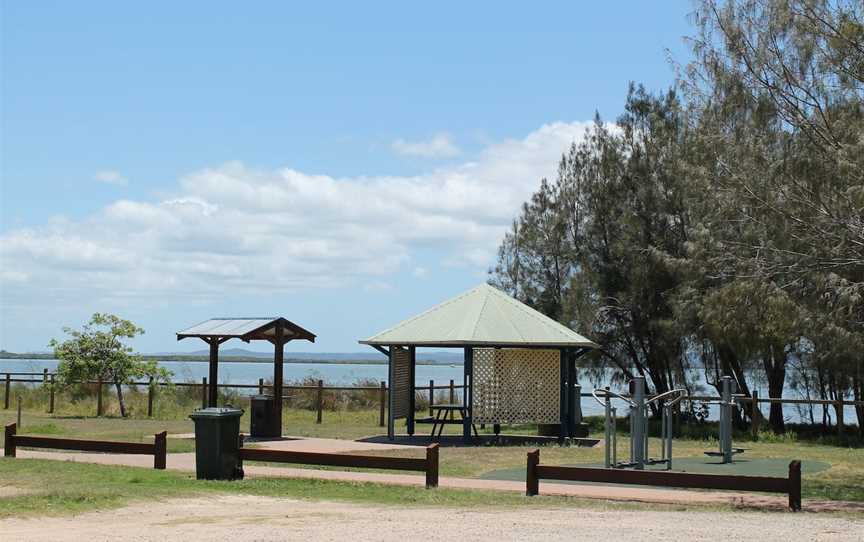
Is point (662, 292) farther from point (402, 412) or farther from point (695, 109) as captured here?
point (695, 109)

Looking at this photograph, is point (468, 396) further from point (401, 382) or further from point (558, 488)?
point (558, 488)

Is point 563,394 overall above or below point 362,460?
above

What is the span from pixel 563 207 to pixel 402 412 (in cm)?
919

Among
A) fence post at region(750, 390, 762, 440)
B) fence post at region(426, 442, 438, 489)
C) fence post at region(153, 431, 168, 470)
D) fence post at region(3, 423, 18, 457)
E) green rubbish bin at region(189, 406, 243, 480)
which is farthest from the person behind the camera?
fence post at region(750, 390, 762, 440)

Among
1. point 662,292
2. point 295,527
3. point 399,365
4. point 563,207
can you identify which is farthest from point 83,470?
point 563,207

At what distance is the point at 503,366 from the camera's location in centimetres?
2500

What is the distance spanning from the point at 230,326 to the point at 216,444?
983 cm

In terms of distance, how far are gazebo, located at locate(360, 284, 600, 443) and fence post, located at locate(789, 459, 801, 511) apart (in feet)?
34.9

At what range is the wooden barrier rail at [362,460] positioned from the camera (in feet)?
49.8

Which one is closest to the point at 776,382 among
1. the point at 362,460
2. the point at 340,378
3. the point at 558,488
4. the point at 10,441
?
the point at 558,488

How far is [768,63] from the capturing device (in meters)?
17.6

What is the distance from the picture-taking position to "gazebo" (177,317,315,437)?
2441cm

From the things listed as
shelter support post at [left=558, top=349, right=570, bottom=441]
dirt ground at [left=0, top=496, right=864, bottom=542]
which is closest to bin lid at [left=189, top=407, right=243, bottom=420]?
dirt ground at [left=0, top=496, right=864, bottom=542]

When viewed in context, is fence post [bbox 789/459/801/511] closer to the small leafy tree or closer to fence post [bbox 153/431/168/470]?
fence post [bbox 153/431/168/470]
